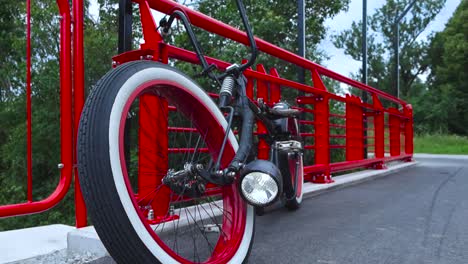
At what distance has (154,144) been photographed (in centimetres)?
219

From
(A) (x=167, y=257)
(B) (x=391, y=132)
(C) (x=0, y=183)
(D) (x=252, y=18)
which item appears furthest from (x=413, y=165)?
(C) (x=0, y=183)

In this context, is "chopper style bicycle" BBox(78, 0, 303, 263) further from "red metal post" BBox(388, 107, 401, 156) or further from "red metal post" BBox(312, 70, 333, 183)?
"red metal post" BBox(388, 107, 401, 156)

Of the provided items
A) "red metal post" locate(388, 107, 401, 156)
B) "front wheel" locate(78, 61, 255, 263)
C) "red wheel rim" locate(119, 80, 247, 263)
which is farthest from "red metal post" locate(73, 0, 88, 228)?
"red metal post" locate(388, 107, 401, 156)

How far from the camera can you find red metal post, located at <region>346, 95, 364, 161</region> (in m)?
5.46

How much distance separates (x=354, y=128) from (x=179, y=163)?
12.7 ft

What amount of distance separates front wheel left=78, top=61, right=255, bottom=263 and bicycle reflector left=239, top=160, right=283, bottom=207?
157 mm

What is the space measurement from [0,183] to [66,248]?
7853 millimetres

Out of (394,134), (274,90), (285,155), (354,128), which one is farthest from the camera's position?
(394,134)

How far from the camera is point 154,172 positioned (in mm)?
2115

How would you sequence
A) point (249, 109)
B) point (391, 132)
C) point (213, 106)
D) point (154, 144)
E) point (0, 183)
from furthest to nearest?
1. point (0, 183)
2. point (391, 132)
3. point (154, 144)
4. point (249, 109)
5. point (213, 106)

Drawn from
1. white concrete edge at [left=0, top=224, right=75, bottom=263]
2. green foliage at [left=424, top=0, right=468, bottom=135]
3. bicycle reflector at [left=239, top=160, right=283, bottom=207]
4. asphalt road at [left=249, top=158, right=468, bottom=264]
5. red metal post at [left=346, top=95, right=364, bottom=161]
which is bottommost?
asphalt road at [left=249, top=158, right=468, bottom=264]

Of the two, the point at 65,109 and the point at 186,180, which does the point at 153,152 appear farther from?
the point at 186,180

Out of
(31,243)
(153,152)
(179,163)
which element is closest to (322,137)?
(179,163)

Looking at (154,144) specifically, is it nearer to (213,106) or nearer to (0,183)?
(213,106)
